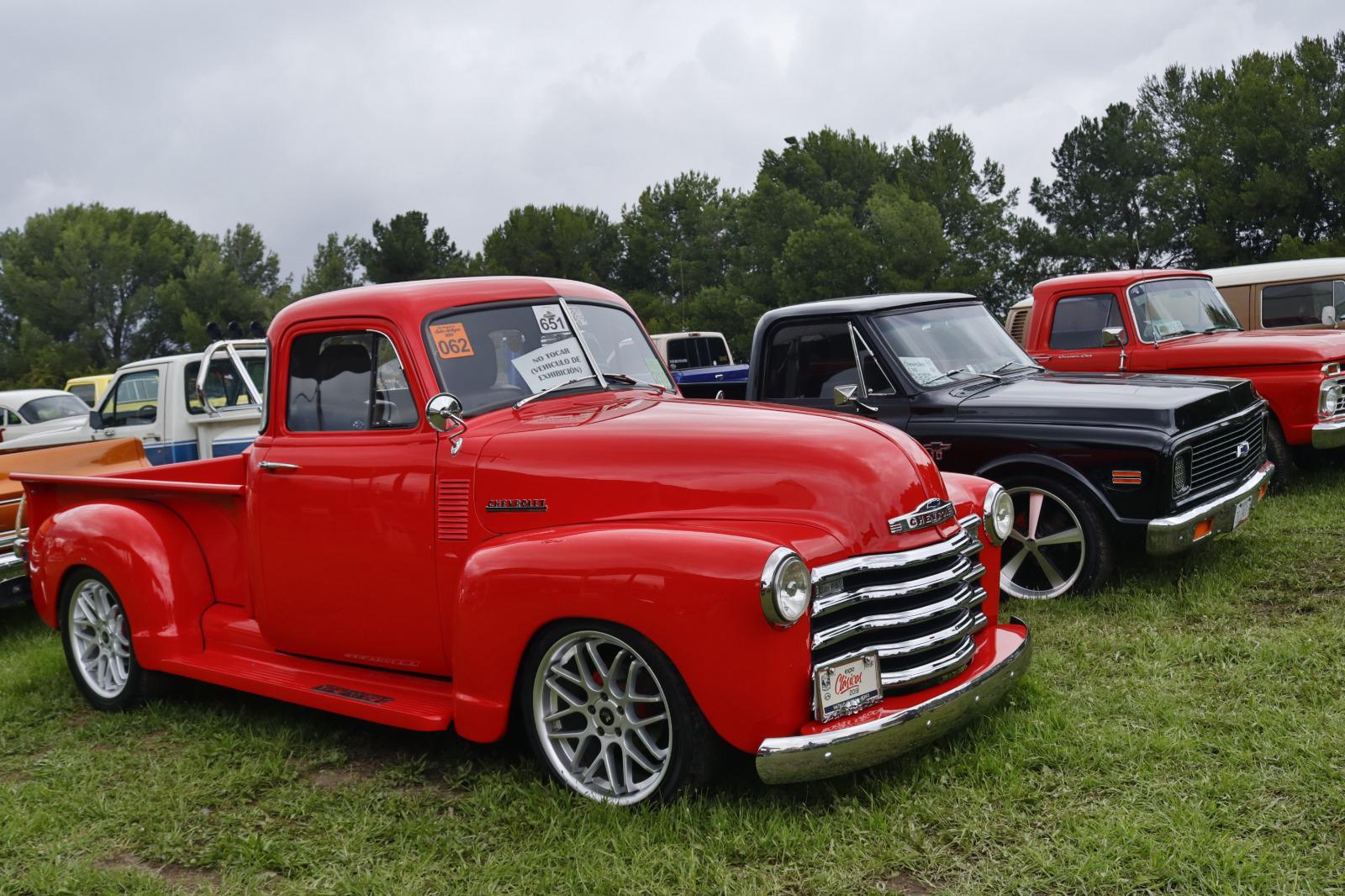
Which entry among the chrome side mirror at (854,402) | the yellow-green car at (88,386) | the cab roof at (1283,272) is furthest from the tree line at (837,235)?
the chrome side mirror at (854,402)

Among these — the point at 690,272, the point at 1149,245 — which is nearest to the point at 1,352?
the point at 690,272

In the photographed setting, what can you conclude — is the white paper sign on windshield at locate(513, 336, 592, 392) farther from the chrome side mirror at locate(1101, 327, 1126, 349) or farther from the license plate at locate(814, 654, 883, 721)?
the chrome side mirror at locate(1101, 327, 1126, 349)

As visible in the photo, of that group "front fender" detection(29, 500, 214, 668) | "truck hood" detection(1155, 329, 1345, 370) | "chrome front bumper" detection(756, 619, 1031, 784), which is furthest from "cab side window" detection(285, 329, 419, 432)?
"truck hood" detection(1155, 329, 1345, 370)

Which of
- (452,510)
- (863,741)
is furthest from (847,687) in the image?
(452,510)

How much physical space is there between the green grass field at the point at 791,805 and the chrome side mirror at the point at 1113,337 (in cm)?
364

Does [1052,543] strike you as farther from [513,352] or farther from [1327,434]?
[1327,434]

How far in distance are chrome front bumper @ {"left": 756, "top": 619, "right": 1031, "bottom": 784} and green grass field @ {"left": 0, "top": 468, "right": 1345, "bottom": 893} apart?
245 millimetres

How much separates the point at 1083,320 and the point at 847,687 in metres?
6.61

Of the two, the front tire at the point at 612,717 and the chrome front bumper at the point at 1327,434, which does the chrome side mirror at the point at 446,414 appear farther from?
the chrome front bumper at the point at 1327,434

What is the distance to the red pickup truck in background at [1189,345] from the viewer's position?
8.65m

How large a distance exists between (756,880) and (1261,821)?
63.6 inches

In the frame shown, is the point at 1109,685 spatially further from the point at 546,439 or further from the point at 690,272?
the point at 690,272

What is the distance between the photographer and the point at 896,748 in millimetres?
3662

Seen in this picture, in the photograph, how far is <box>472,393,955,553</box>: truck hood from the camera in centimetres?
383
